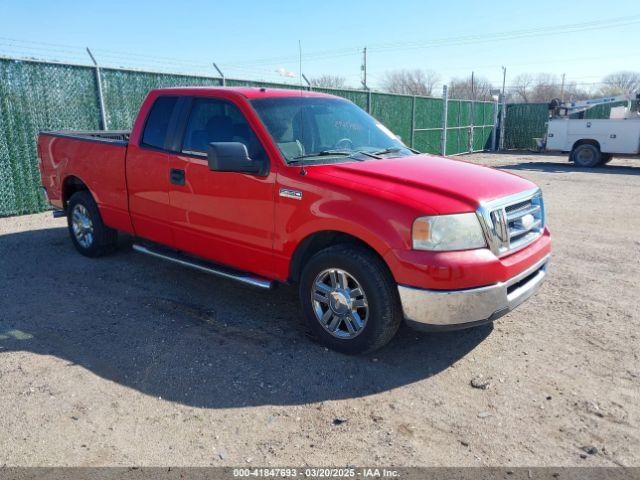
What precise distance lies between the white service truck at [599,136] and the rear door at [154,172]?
17.0 metres

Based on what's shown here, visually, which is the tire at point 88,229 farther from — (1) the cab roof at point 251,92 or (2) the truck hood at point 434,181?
(2) the truck hood at point 434,181

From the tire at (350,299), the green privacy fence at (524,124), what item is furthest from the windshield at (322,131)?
the green privacy fence at (524,124)

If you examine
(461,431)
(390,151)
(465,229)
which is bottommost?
(461,431)

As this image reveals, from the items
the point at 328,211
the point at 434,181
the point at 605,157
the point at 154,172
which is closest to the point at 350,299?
the point at 328,211

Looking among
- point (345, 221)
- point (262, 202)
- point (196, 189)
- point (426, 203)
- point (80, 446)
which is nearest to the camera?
point (80, 446)

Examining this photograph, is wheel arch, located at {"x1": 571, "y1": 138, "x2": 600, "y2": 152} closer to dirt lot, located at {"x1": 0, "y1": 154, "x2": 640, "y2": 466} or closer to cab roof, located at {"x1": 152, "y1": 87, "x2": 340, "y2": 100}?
dirt lot, located at {"x1": 0, "y1": 154, "x2": 640, "y2": 466}

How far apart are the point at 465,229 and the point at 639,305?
2.60 metres

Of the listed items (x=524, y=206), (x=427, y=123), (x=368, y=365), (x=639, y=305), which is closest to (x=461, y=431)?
(x=368, y=365)

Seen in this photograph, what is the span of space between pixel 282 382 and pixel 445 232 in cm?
150

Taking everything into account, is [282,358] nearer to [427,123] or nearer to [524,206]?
[524,206]

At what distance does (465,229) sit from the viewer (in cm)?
336

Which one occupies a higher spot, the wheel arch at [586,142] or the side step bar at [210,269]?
the wheel arch at [586,142]

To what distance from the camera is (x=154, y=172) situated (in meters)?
4.96

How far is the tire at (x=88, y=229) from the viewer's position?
6.00 meters
